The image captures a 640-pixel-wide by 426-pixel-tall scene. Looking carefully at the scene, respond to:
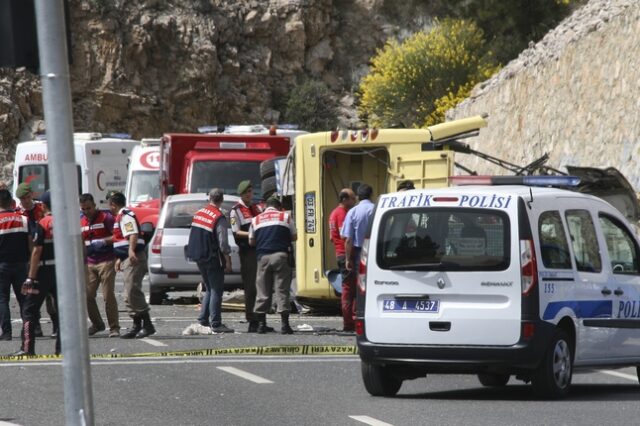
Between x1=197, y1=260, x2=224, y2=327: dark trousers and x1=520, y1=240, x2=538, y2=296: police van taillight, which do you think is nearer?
x1=520, y1=240, x2=538, y2=296: police van taillight

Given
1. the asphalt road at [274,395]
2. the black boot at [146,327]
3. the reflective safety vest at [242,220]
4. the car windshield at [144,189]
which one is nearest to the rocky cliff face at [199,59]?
the car windshield at [144,189]

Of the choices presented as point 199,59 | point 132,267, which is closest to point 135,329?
point 132,267

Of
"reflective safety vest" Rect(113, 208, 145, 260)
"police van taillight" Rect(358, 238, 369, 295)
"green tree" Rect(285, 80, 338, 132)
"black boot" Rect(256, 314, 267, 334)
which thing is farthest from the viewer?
"green tree" Rect(285, 80, 338, 132)

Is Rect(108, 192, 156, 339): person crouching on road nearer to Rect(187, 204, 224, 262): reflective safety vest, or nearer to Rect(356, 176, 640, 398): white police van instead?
Rect(187, 204, 224, 262): reflective safety vest

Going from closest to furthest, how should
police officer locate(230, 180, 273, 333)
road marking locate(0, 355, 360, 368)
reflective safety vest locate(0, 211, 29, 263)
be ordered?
road marking locate(0, 355, 360, 368) → reflective safety vest locate(0, 211, 29, 263) → police officer locate(230, 180, 273, 333)

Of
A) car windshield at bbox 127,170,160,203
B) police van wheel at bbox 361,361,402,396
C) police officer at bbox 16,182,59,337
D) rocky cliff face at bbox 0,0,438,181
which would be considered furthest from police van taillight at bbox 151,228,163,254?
rocky cliff face at bbox 0,0,438,181

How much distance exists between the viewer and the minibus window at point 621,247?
13.0m

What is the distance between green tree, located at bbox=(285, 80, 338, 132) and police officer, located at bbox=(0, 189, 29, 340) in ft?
187

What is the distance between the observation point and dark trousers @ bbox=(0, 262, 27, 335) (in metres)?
16.9

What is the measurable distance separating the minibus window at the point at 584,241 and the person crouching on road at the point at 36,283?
5.60 metres

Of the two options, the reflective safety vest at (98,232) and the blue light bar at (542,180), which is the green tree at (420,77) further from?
the blue light bar at (542,180)

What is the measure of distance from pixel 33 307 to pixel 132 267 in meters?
2.00

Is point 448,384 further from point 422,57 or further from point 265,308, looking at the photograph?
point 422,57

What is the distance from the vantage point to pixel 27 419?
1073cm
